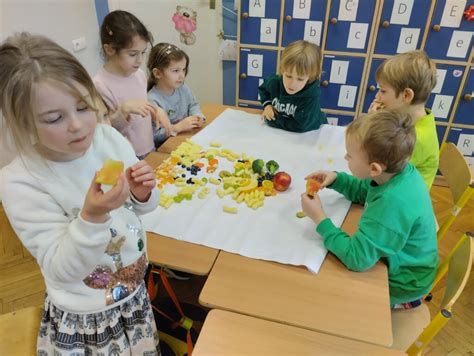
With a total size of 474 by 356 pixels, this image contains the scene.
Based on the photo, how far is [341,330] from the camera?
0.97m

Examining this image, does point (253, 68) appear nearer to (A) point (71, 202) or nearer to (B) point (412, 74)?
(B) point (412, 74)

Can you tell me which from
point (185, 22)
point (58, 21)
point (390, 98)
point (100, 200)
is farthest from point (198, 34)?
point (100, 200)

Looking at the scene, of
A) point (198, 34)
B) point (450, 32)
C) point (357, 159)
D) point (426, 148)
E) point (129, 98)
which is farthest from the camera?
point (198, 34)

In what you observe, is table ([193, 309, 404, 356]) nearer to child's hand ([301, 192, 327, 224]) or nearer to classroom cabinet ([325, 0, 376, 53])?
child's hand ([301, 192, 327, 224])

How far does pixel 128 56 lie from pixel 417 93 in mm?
1361

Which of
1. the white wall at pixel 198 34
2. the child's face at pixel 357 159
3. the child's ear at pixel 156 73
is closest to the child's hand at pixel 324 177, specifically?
the child's face at pixel 357 159

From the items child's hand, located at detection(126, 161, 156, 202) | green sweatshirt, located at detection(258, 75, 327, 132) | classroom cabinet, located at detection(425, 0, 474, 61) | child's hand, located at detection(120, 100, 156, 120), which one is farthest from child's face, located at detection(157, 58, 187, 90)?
classroom cabinet, located at detection(425, 0, 474, 61)

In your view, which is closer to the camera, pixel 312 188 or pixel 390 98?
pixel 312 188

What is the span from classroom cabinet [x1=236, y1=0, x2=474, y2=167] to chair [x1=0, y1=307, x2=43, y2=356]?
270 centimetres

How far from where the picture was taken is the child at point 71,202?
775 mm

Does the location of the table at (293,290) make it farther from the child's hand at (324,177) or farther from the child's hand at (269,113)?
the child's hand at (269,113)

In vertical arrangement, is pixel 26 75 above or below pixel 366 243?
above

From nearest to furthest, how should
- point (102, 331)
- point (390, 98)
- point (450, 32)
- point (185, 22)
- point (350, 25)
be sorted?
point (102, 331), point (390, 98), point (450, 32), point (350, 25), point (185, 22)

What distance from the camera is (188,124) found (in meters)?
1.98
